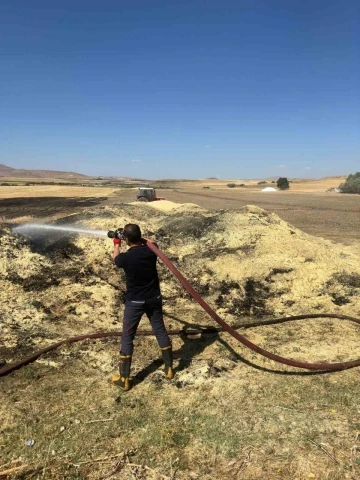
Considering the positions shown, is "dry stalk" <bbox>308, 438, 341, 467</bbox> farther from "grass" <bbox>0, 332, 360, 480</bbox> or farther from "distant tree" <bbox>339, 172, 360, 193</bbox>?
"distant tree" <bbox>339, 172, 360, 193</bbox>

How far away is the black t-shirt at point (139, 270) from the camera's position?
14.0 feet

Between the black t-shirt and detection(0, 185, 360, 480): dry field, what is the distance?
1158mm

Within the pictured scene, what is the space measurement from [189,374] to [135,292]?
1.35 metres

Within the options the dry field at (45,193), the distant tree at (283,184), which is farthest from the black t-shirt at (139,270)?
the distant tree at (283,184)

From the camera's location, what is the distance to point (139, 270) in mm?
4270

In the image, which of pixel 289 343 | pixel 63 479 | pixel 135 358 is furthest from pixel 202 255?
pixel 63 479

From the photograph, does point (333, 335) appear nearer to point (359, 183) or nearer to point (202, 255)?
point (202, 255)

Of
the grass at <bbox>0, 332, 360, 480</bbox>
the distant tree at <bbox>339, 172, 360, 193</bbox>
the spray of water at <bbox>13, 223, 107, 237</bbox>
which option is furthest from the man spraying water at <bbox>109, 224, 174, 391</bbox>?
the distant tree at <bbox>339, 172, 360, 193</bbox>

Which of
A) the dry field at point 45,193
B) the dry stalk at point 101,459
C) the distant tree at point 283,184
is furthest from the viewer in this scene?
the distant tree at point 283,184

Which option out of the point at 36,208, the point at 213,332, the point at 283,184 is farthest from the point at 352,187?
the point at 213,332

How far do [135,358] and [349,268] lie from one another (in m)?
6.35

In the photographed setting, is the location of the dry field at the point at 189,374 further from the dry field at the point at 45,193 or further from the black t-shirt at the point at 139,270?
the dry field at the point at 45,193

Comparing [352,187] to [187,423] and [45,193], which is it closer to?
[45,193]

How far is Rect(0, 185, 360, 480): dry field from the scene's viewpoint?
128 inches
